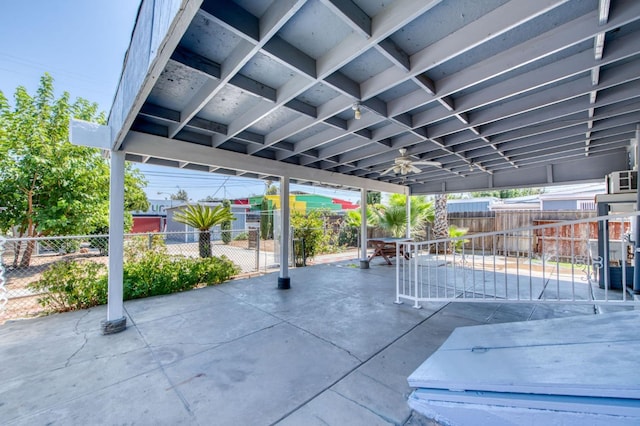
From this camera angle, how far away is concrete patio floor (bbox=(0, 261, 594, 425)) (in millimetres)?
1939

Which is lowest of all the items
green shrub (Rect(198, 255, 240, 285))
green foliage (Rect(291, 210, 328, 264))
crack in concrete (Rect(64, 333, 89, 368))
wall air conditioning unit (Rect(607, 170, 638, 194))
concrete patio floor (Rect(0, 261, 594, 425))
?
crack in concrete (Rect(64, 333, 89, 368))

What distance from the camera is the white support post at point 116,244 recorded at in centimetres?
336

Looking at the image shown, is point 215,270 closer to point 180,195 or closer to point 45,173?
point 45,173

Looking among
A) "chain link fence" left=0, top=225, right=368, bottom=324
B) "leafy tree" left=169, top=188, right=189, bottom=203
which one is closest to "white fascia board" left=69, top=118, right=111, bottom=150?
"chain link fence" left=0, top=225, right=368, bottom=324

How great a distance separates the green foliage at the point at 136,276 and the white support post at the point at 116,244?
1.47 m

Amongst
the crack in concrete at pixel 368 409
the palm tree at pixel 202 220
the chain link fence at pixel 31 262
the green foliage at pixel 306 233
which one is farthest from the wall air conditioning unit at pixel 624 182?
the palm tree at pixel 202 220

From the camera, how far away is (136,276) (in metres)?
4.88

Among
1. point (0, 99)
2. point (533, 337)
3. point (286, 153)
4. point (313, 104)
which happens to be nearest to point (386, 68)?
point (313, 104)

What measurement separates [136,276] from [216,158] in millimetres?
2723

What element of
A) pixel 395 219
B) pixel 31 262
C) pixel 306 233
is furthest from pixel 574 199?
pixel 31 262

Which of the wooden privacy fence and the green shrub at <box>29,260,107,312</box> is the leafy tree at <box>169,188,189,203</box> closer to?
the green shrub at <box>29,260,107,312</box>

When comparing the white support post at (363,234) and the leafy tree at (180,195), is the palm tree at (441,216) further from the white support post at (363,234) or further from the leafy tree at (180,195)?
the leafy tree at (180,195)

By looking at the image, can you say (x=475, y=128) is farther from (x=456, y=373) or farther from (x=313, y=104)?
(x=456, y=373)

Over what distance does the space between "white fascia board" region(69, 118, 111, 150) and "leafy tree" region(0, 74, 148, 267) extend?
3.77 meters
